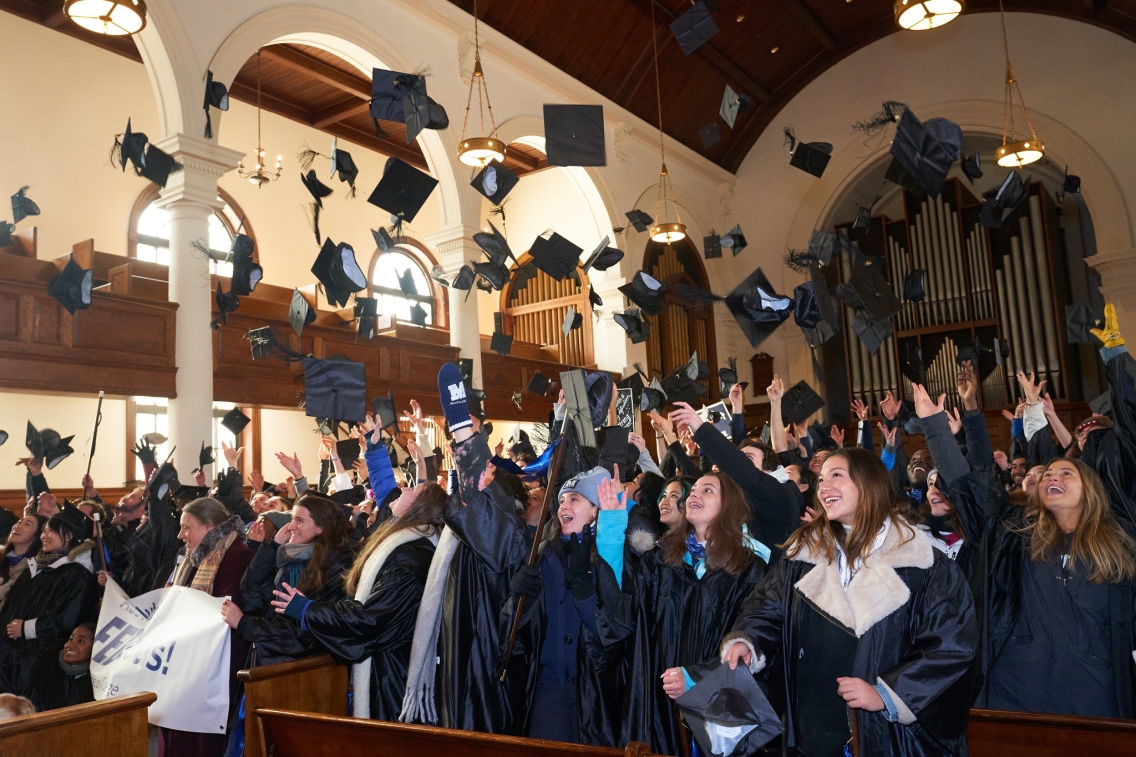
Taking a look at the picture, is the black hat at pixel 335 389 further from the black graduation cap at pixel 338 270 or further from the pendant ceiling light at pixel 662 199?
the pendant ceiling light at pixel 662 199

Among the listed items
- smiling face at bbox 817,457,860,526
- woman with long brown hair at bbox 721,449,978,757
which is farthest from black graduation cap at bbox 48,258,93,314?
smiling face at bbox 817,457,860,526

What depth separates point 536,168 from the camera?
15227mm

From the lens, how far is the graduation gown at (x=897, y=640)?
2203 millimetres

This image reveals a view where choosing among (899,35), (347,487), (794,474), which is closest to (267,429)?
(347,487)

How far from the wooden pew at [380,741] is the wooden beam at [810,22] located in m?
12.4

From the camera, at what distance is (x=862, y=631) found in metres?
2.29

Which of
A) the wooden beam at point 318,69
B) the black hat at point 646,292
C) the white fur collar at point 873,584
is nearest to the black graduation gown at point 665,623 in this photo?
the white fur collar at point 873,584

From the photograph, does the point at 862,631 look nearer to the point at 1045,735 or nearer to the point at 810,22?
the point at 1045,735

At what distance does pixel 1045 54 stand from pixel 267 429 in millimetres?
12085

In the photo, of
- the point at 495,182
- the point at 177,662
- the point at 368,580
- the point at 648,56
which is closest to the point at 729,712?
the point at 368,580

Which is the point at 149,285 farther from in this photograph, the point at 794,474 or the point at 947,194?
the point at 947,194

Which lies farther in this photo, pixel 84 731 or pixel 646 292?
pixel 646 292

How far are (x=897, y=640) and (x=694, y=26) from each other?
5.88 m

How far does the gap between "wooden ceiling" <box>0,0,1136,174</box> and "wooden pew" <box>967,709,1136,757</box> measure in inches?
364
